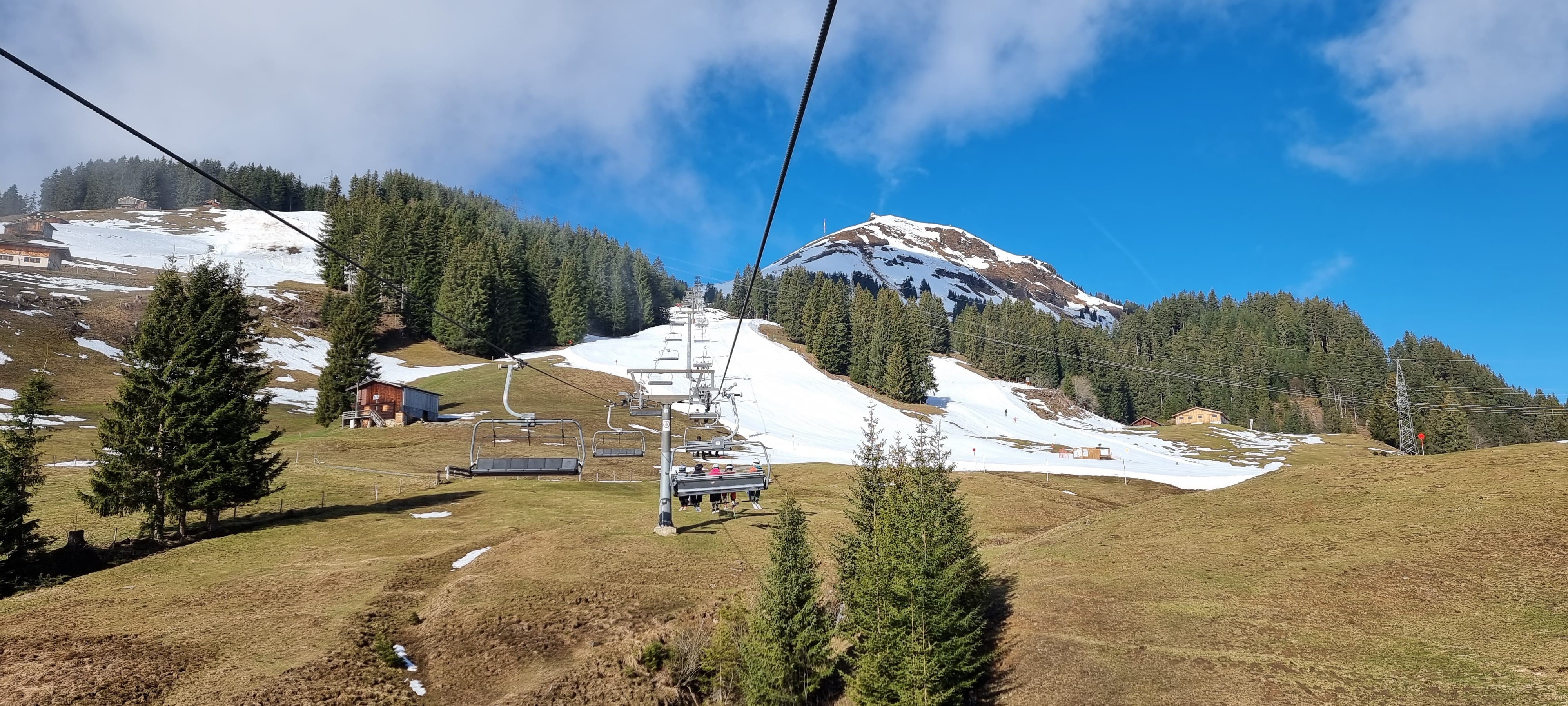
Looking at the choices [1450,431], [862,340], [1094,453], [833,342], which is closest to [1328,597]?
[1094,453]

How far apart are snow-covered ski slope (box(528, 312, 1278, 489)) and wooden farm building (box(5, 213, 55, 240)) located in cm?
10778

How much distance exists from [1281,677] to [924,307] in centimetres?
17599

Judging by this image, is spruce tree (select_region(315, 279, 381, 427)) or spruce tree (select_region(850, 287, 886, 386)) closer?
spruce tree (select_region(315, 279, 381, 427))

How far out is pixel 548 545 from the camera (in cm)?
3319

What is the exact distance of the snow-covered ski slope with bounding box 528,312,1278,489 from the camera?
79062 mm

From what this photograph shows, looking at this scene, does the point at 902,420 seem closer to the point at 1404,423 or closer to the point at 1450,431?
the point at 1404,423

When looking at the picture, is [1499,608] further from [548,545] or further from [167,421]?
[167,421]

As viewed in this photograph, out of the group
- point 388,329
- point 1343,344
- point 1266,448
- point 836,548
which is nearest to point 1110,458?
point 1266,448

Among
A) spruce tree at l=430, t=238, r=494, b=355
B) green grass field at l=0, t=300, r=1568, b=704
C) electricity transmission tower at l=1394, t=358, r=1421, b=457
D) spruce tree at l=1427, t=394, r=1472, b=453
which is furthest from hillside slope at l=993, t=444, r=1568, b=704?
spruce tree at l=430, t=238, r=494, b=355

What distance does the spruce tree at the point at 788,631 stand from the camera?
2253 cm

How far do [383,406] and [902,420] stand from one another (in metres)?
64.2

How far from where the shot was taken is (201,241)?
167 metres

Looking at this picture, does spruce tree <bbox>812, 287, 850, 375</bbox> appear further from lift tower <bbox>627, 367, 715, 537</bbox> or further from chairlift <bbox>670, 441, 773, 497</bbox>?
chairlift <bbox>670, 441, 773, 497</bbox>

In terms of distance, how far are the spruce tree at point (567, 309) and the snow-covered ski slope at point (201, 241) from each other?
43573 mm
